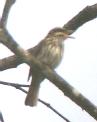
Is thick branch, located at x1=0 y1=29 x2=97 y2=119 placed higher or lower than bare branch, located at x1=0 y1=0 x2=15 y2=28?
lower

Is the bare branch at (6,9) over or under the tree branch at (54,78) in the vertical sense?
over

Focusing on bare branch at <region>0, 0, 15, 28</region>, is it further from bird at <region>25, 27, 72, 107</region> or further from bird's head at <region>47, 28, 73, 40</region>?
bird's head at <region>47, 28, 73, 40</region>

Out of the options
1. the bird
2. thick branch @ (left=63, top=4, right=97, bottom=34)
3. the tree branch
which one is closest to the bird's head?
the bird

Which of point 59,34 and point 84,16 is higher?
point 84,16

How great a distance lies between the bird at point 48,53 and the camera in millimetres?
3885

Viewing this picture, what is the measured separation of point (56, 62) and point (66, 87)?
1.47 m

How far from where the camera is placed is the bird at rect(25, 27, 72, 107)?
389 cm

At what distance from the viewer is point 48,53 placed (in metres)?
4.47

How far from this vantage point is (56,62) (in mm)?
4332

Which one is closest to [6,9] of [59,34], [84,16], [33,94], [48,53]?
[84,16]

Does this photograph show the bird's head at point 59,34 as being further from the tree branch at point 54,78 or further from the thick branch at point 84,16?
the tree branch at point 54,78

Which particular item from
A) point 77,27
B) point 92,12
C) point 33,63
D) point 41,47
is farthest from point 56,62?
point 33,63

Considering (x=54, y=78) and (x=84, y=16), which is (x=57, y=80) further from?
(x=84, y=16)

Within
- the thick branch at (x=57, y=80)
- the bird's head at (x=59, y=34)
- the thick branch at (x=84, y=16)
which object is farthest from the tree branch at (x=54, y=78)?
the bird's head at (x=59, y=34)
